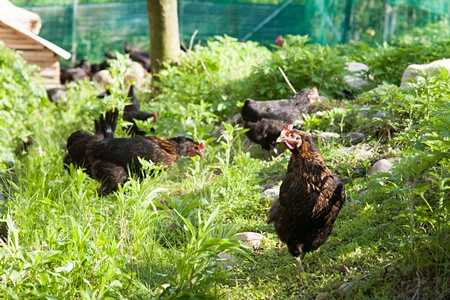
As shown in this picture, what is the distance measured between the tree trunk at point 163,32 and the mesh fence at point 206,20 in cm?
637

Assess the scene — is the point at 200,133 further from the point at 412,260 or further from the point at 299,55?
the point at 412,260

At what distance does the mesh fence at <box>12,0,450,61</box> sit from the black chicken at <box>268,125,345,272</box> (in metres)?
12.3

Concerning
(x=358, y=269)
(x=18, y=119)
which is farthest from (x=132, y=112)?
(x=358, y=269)

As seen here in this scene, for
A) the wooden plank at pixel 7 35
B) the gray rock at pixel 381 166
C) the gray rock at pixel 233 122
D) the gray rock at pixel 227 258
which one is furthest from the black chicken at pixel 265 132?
the wooden plank at pixel 7 35

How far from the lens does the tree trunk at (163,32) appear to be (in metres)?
11.1

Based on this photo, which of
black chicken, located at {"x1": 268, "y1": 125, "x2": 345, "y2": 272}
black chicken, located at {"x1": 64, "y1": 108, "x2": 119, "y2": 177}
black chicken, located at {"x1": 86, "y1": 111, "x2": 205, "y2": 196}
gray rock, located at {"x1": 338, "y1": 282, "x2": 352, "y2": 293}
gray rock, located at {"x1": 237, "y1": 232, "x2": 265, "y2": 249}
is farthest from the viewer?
black chicken, located at {"x1": 64, "y1": 108, "x2": 119, "y2": 177}

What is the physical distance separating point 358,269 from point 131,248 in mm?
1848

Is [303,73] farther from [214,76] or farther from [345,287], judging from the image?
[345,287]

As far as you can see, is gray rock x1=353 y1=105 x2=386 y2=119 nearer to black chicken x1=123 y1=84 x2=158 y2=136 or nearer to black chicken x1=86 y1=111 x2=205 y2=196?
black chicken x1=86 y1=111 x2=205 y2=196

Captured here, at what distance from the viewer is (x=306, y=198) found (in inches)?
196

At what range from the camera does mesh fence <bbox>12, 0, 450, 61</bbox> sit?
17578 millimetres

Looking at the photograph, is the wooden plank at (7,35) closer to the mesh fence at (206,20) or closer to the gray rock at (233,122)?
the gray rock at (233,122)

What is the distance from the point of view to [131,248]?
17.2ft

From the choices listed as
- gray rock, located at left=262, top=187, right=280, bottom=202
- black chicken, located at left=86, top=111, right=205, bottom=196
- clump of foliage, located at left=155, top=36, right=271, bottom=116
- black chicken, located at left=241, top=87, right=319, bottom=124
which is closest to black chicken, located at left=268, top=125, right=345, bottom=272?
gray rock, located at left=262, top=187, right=280, bottom=202
